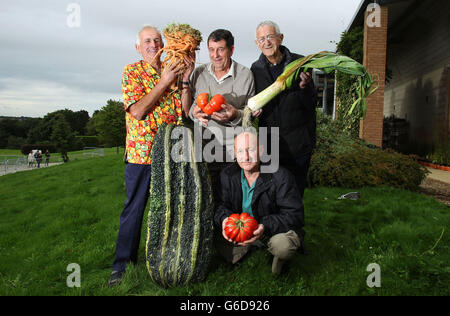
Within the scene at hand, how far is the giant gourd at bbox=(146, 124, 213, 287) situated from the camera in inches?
97.3

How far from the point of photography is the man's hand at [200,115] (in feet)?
8.27

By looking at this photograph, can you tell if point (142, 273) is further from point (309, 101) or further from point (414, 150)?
point (414, 150)

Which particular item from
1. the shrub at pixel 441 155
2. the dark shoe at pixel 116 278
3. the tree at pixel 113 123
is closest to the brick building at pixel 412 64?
the shrub at pixel 441 155

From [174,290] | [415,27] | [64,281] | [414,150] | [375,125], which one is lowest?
[64,281]

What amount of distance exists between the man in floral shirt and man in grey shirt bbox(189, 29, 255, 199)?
0.19 m

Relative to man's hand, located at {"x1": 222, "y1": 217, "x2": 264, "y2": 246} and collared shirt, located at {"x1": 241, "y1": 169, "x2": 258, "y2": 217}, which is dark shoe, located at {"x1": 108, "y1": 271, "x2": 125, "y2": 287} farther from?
collared shirt, located at {"x1": 241, "y1": 169, "x2": 258, "y2": 217}

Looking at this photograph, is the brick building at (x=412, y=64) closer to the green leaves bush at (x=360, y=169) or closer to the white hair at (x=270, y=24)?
the green leaves bush at (x=360, y=169)

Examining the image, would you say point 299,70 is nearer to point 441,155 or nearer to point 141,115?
point 141,115

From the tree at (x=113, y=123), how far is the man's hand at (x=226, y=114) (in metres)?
29.9

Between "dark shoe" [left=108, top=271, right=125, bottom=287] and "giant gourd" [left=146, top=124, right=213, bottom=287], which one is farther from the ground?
"giant gourd" [left=146, top=124, right=213, bottom=287]

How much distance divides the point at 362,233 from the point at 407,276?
132 centimetres

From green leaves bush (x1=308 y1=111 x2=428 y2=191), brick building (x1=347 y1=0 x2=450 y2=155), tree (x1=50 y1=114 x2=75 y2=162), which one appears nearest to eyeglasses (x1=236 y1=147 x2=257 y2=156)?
green leaves bush (x1=308 y1=111 x2=428 y2=191)

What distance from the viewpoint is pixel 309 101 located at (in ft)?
9.72

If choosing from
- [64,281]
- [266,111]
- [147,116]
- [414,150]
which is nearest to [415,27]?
[414,150]
